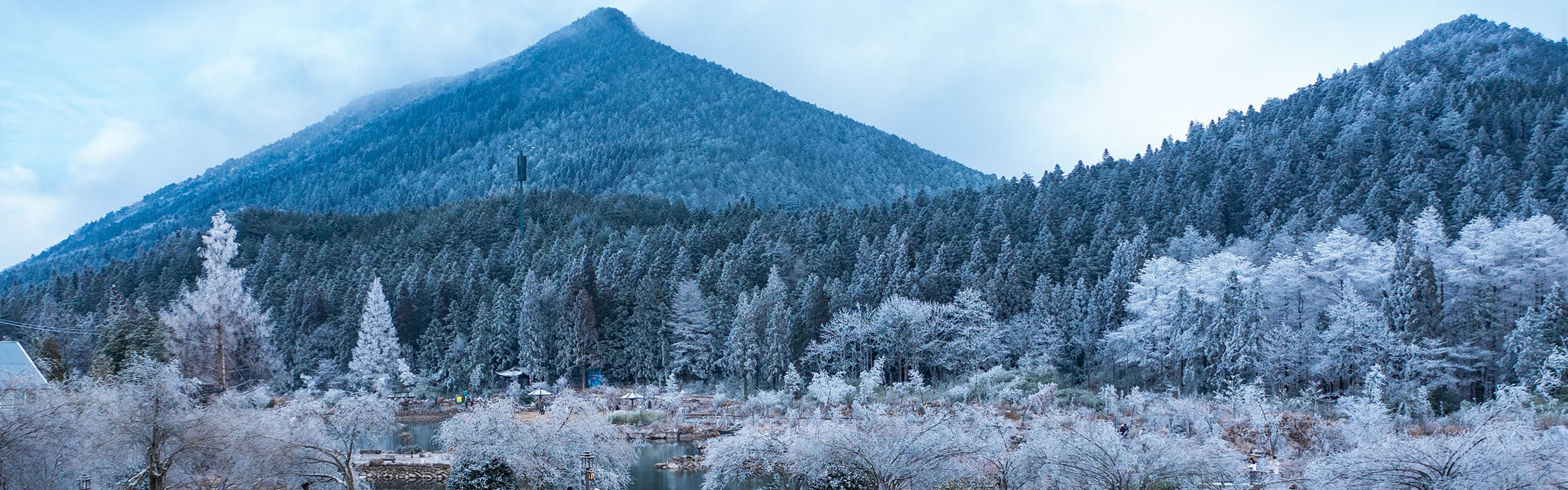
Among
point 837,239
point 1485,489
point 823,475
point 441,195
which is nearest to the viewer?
point 1485,489

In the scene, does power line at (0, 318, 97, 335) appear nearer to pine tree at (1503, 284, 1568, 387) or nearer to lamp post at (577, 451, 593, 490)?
lamp post at (577, 451, 593, 490)

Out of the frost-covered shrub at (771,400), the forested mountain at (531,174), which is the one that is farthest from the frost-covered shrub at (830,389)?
the forested mountain at (531,174)

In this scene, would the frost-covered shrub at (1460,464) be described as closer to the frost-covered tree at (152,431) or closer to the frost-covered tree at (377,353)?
the frost-covered tree at (152,431)

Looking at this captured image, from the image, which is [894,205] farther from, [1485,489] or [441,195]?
[441,195]

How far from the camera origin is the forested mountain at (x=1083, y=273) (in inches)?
1718

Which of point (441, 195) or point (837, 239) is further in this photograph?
point (441, 195)

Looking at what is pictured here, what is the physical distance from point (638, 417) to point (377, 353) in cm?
2207

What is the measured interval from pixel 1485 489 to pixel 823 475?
37.7ft

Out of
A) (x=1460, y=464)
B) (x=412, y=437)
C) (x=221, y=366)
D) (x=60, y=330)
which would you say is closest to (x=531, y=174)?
(x=60, y=330)

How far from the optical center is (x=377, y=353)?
2375 inches

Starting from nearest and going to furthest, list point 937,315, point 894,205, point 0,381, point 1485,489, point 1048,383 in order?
point 1485,489 → point 0,381 → point 1048,383 → point 937,315 → point 894,205

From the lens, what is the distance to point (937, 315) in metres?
53.9

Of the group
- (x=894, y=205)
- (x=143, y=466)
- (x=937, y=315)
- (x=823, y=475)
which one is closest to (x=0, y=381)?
(x=143, y=466)

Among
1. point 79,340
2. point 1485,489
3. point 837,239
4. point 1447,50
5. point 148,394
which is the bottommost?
point 1485,489
